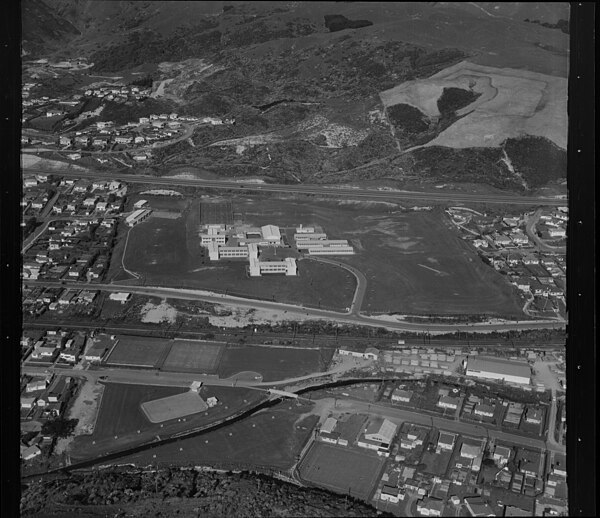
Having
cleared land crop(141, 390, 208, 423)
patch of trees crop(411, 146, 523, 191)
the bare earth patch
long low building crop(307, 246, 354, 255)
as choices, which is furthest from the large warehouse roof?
patch of trees crop(411, 146, 523, 191)

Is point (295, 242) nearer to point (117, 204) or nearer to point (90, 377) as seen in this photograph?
point (117, 204)

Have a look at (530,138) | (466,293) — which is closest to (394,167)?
(530,138)

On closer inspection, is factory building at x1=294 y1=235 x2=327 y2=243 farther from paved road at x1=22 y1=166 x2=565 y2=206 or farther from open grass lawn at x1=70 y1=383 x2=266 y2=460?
open grass lawn at x1=70 y1=383 x2=266 y2=460

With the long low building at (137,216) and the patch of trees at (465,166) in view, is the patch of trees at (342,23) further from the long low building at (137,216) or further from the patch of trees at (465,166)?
the long low building at (137,216)

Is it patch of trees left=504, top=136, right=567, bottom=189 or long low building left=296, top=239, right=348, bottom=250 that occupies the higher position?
long low building left=296, top=239, right=348, bottom=250

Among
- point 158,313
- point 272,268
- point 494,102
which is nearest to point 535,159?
point 494,102

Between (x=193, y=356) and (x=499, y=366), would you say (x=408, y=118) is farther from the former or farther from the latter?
(x=193, y=356)

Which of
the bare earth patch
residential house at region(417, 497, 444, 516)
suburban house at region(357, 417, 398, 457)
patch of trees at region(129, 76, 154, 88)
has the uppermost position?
patch of trees at region(129, 76, 154, 88)

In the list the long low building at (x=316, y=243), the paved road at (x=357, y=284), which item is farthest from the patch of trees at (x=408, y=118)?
the paved road at (x=357, y=284)
